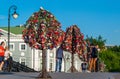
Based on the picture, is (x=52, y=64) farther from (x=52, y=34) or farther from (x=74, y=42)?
(x=52, y=34)

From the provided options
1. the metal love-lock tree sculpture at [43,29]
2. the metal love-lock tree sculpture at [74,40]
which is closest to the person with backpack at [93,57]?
the metal love-lock tree sculpture at [74,40]

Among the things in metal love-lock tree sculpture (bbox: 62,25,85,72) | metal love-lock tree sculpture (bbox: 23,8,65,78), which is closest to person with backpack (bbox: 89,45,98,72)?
metal love-lock tree sculpture (bbox: 62,25,85,72)

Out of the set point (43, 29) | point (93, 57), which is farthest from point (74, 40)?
point (43, 29)

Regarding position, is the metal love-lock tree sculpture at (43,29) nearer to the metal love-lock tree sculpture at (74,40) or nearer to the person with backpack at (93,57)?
the metal love-lock tree sculpture at (74,40)

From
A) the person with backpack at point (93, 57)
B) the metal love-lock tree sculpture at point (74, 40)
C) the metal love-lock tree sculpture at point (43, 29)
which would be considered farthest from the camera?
the person with backpack at point (93, 57)

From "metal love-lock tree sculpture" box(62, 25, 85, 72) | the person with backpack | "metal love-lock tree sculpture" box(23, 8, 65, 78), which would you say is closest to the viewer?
"metal love-lock tree sculpture" box(23, 8, 65, 78)

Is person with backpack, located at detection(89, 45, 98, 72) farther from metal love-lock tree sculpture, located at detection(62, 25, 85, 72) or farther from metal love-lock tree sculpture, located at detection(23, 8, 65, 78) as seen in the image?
metal love-lock tree sculpture, located at detection(23, 8, 65, 78)


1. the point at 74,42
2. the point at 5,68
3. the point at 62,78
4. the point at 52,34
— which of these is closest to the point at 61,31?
the point at 52,34

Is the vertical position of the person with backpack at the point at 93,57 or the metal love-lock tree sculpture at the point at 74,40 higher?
the metal love-lock tree sculpture at the point at 74,40

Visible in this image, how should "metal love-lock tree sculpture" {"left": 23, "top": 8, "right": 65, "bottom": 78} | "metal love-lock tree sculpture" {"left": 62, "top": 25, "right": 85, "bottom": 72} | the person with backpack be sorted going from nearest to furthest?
"metal love-lock tree sculpture" {"left": 23, "top": 8, "right": 65, "bottom": 78}
"metal love-lock tree sculpture" {"left": 62, "top": 25, "right": 85, "bottom": 72}
the person with backpack

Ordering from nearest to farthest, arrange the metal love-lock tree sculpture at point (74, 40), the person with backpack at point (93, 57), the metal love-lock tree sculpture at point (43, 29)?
the metal love-lock tree sculpture at point (43, 29), the metal love-lock tree sculpture at point (74, 40), the person with backpack at point (93, 57)

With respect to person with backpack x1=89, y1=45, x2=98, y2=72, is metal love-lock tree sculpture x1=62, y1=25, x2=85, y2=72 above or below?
above

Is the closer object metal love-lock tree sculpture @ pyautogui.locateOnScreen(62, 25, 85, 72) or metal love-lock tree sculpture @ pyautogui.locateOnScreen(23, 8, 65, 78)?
metal love-lock tree sculpture @ pyautogui.locateOnScreen(23, 8, 65, 78)

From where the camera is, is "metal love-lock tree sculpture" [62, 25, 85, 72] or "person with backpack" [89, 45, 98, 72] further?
"person with backpack" [89, 45, 98, 72]
